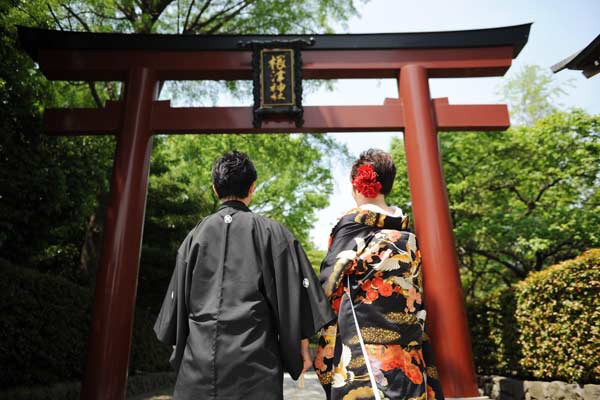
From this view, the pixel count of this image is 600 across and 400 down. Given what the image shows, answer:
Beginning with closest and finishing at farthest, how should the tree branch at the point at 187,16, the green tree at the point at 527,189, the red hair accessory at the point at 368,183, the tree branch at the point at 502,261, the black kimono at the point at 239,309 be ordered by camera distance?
the black kimono at the point at 239,309 < the red hair accessory at the point at 368,183 < the tree branch at the point at 187,16 < the green tree at the point at 527,189 < the tree branch at the point at 502,261

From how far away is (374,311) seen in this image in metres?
2.36

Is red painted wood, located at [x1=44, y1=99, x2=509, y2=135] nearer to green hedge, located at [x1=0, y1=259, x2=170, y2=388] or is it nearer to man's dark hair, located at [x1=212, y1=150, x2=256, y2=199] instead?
green hedge, located at [x1=0, y1=259, x2=170, y2=388]

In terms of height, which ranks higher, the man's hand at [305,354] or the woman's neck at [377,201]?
the woman's neck at [377,201]

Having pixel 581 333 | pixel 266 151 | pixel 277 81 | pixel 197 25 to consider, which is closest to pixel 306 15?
pixel 197 25

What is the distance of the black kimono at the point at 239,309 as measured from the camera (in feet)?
6.48

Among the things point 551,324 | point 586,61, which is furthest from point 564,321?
point 586,61

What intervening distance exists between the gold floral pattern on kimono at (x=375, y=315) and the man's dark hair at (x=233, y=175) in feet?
2.25

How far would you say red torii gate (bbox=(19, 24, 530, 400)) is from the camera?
4766mm

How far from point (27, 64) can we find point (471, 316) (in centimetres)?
810

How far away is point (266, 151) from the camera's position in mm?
9578

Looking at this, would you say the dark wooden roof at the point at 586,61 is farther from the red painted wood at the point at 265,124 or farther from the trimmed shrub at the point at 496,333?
the trimmed shrub at the point at 496,333

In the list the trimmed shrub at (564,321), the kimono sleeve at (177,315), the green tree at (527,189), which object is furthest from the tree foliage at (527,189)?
the kimono sleeve at (177,315)

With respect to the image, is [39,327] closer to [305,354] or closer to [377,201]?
[305,354]

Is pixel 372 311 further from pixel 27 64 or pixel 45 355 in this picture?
pixel 27 64
